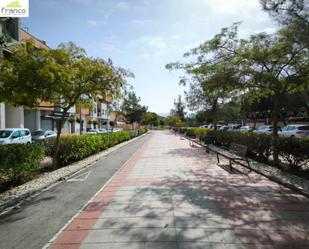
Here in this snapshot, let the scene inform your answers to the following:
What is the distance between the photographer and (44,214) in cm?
681

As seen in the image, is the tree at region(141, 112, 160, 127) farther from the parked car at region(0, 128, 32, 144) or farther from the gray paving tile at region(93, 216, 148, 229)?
the gray paving tile at region(93, 216, 148, 229)

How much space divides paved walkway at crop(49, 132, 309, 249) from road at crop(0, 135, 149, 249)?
302 millimetres

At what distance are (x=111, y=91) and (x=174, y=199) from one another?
22.5 feet

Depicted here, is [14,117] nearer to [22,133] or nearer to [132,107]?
[22,133]

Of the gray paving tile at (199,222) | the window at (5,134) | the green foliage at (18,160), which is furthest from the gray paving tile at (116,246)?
the window at (5,134)

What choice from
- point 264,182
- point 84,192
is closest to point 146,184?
point 84,192

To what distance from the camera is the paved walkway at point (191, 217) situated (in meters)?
5.04

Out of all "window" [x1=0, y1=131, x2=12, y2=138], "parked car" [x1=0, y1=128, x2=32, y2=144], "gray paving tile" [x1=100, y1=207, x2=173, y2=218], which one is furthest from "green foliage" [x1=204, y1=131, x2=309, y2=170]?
"window" [x1=0, y1=131, x2=12, y2=138]

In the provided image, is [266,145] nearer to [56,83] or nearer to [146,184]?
[146,184]

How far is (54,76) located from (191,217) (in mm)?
7162

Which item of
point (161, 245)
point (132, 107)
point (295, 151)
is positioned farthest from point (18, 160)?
point (132, 107)

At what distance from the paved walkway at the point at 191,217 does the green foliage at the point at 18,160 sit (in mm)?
2693

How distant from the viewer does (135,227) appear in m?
5.70

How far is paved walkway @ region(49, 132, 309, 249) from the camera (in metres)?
5.04
